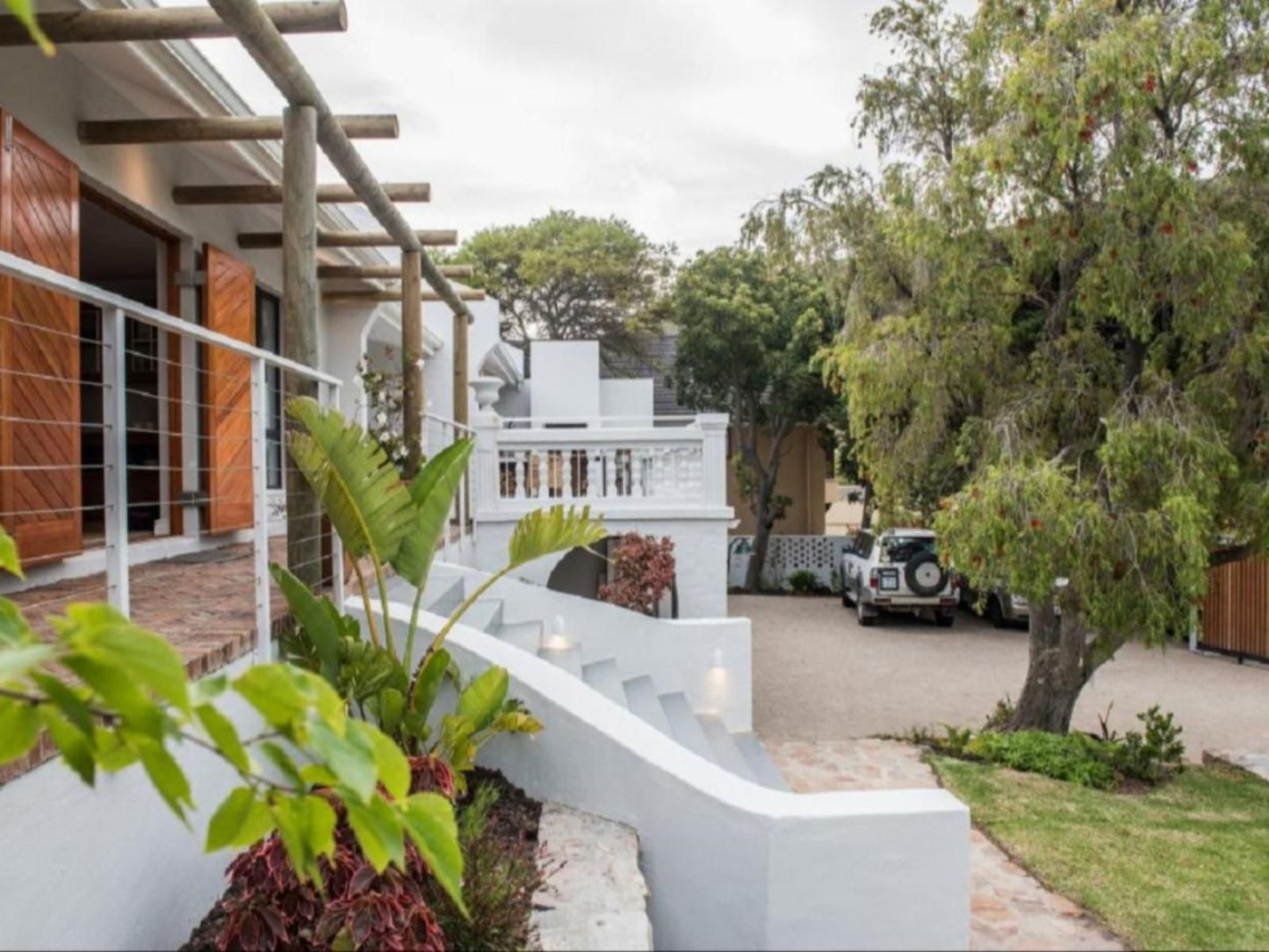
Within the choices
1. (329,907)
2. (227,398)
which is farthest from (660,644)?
(329,907)

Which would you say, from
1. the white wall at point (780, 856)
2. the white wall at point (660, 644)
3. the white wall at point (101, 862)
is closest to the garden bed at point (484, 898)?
the white wall at point (101, 862)

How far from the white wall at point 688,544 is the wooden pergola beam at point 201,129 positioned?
196 inches

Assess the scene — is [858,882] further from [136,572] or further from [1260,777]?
[1260,777]

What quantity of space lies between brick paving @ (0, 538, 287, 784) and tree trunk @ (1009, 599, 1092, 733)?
727 cm

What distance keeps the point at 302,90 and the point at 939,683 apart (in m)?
10.7

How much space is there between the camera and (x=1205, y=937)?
4.98 metres

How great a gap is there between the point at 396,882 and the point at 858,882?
6.57ft

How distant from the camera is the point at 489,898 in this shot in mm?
3434

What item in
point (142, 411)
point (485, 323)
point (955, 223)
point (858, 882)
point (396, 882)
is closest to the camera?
point (396, 882)

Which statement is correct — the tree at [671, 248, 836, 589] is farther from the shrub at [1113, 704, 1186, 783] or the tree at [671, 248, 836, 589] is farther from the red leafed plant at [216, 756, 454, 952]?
the red leafed plant at [216, 756, 454, 952]

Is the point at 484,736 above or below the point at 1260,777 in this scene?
above

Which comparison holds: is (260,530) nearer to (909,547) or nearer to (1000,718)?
(1000,718)

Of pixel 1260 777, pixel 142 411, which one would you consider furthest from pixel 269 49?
pixel 1260 777

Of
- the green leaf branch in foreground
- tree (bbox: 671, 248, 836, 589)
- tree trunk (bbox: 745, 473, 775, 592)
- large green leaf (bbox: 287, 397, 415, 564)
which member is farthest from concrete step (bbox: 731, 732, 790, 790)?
tree trunk (bbox: 745, 473, 775, 592)
